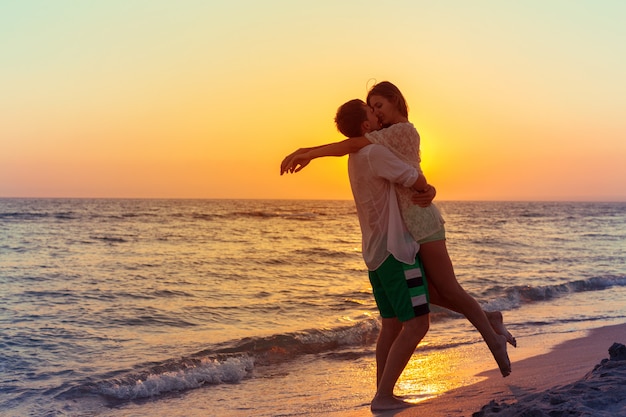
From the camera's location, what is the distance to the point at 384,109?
3.94 m

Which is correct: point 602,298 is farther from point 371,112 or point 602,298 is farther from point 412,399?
point 371,112

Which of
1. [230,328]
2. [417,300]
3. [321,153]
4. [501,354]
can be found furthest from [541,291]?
[321,153]

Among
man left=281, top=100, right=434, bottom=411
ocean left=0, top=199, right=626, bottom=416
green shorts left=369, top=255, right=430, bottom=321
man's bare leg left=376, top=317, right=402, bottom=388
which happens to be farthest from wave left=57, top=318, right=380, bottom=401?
green shorts left=369, top=255, right=430, bottom=321

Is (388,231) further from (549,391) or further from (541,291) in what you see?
(541,291)

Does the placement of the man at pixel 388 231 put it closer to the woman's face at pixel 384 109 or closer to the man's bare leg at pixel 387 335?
the woman's face at pixel 384 109

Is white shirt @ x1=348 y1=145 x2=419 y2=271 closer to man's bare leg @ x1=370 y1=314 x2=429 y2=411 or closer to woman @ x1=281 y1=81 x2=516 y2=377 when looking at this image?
woman @ x1=281 y1=81 x2=516 y2=377

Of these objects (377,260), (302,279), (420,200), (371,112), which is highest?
(371,112)

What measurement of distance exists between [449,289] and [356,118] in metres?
1.16

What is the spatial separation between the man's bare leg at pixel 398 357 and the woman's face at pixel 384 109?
1192mm

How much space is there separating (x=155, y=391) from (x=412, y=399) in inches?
96.9

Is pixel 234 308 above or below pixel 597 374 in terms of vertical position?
below

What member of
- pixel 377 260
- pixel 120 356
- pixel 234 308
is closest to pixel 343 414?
pixel 377 260

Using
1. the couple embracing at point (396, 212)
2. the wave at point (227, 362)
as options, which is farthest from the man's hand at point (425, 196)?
the wave at point (227, 362)

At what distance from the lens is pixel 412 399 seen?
14.8ft
